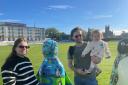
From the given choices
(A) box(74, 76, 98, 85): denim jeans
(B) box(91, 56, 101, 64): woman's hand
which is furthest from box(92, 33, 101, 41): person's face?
(A) box(74, 76, 98, 85): denim jeans

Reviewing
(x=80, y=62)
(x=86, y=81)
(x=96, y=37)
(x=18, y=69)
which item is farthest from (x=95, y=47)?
(x=18, y=69)

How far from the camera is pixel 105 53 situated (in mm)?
6746

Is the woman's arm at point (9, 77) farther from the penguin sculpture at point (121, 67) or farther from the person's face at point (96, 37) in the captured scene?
the person's face at point (96, 37)

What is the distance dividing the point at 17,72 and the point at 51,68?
760 millimetres

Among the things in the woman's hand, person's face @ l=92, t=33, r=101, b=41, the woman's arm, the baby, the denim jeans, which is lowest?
the denim jeans

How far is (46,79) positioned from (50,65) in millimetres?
213

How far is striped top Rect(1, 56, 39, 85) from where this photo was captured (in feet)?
17.3

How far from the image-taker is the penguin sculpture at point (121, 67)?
12.9ft

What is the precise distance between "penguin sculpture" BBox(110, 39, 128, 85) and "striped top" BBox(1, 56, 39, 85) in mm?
1713

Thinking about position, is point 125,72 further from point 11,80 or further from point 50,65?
point 11,80

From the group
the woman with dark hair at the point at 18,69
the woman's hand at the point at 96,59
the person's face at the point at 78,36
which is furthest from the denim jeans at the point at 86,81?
the woman with dark hair at the point at 18,69

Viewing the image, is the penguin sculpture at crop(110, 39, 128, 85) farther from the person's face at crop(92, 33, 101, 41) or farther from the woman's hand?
the person's face at crop(92, 33, 101, 41)

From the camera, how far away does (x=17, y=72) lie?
17.6 feet

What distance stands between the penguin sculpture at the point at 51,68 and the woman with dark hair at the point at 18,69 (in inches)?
19.9
